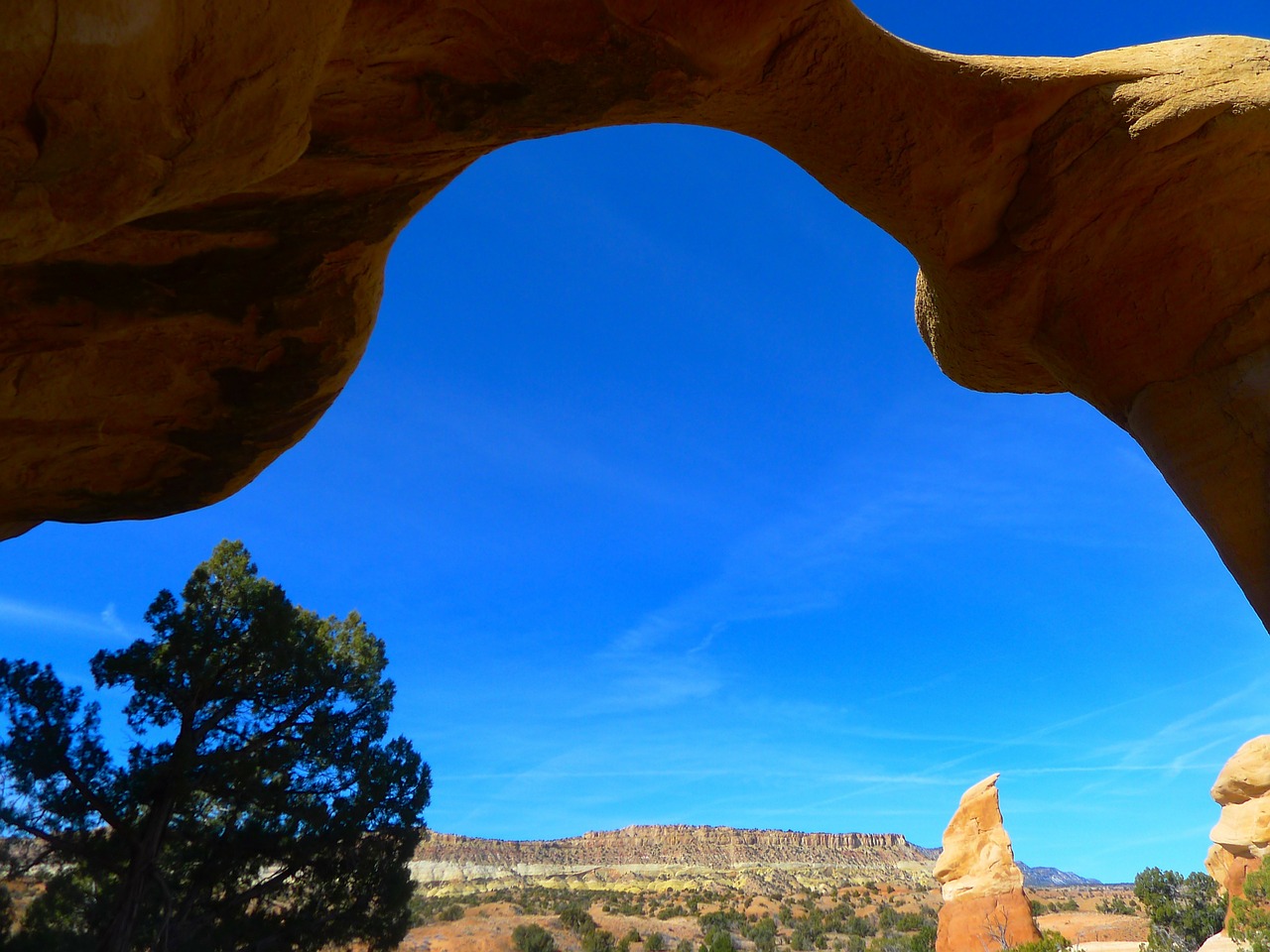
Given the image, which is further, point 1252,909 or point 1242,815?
point 1242,815

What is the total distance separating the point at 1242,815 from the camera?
80.2 feet

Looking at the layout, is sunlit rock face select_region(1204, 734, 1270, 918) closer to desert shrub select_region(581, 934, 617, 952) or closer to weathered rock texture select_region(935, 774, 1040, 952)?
weathered rock texture select_region(935, 774, 1040, 952)

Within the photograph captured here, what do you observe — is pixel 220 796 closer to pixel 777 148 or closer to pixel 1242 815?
pixel 777 148

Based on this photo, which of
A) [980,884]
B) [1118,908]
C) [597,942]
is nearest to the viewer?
[597,942]

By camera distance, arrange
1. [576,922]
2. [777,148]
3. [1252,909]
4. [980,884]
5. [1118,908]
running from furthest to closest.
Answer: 1. [1118,908]
2. [576,922]
3. [980,884]
4. [1252,909]
5. [777,148]

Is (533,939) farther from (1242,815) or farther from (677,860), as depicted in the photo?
(677,860)

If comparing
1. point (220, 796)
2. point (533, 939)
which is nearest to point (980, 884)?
point (533, 939)

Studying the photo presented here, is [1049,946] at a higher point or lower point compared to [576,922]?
lower

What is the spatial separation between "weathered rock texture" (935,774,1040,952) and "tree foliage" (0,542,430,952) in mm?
20053

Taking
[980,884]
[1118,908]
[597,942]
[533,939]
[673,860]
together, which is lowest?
[597,942]

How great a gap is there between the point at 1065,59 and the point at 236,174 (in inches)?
181

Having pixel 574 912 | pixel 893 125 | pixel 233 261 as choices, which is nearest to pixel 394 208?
pixel 233 261

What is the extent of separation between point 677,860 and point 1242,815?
54.7 metres

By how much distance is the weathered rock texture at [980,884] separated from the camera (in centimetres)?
2480
